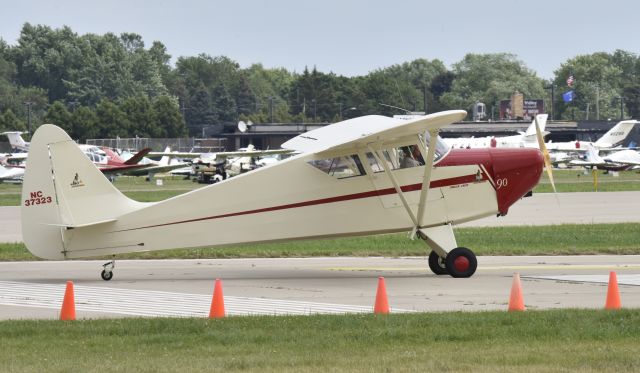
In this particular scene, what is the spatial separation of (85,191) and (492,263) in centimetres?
727

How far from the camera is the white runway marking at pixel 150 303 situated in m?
14.4

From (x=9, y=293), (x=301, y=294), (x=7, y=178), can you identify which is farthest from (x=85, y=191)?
(x=7, y=178)

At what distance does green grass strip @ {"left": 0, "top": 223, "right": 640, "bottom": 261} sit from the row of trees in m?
108

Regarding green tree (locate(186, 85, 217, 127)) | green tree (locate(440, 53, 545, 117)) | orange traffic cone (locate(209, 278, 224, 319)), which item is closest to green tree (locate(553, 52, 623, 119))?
green tree (locate(440, 53, 545, 117))

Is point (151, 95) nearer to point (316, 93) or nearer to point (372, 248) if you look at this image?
point (316, 93)

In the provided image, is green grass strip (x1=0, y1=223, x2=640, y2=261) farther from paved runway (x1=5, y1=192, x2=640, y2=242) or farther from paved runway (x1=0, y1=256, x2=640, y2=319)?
paved runway (x1=5, y1=192, x2=640, y2=242)

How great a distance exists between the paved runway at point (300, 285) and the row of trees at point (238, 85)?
113 meters

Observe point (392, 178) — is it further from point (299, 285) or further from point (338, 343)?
point (338, 343)

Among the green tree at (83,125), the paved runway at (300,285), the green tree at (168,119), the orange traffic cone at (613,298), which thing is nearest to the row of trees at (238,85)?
the green tree at (168,119)

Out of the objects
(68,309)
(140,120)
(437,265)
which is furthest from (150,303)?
(140,120)

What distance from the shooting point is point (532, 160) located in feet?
60.3

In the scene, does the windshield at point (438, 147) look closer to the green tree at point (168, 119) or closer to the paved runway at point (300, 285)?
the paved runway at point (300, 285)

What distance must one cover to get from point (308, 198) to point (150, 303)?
353 centimetres

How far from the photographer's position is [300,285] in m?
17.3
